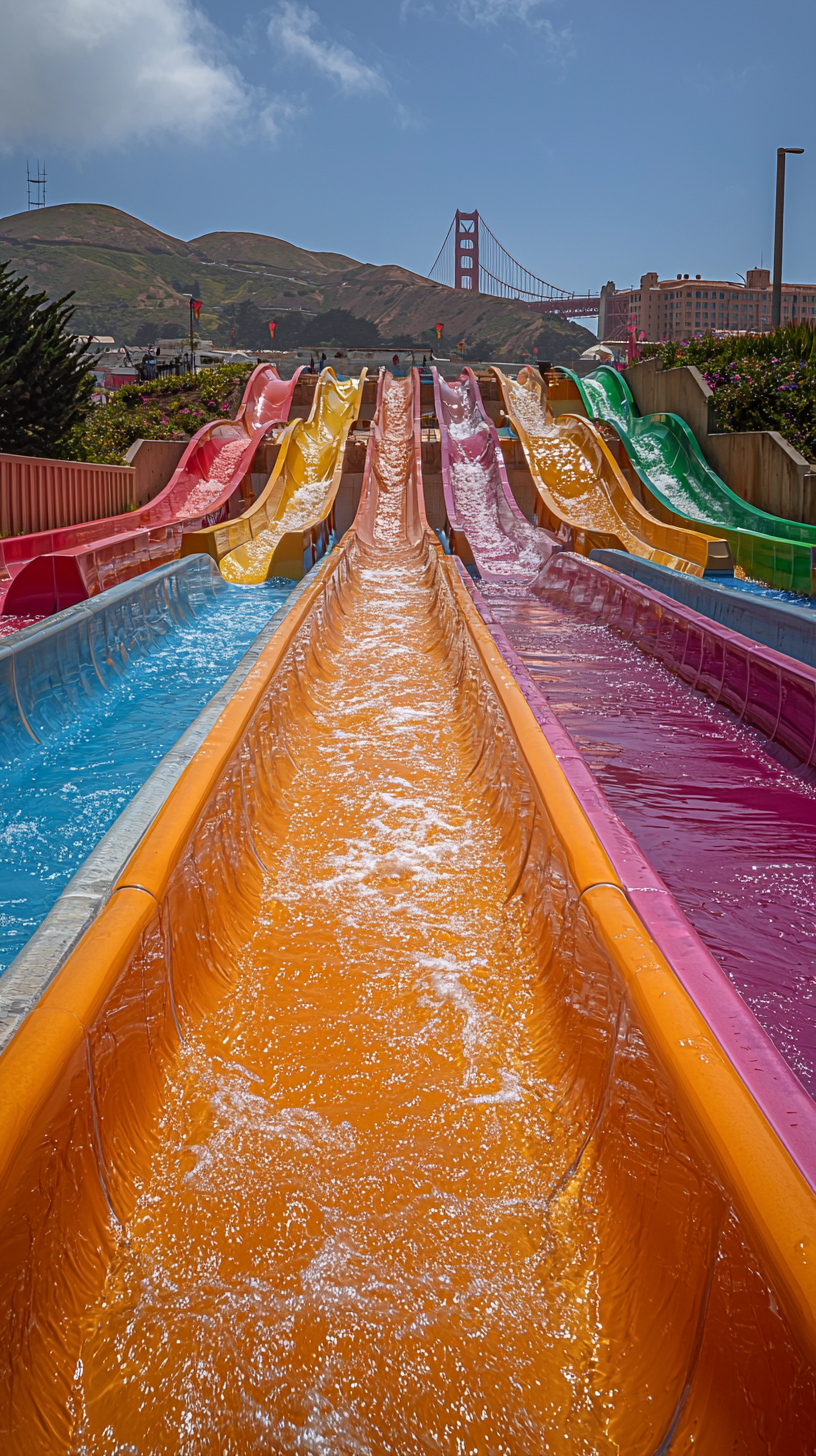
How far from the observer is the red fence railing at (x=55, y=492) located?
791 cm

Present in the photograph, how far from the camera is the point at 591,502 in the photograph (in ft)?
37.4

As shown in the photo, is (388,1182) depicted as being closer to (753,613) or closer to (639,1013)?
(639,1013)

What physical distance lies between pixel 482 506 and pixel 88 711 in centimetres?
802

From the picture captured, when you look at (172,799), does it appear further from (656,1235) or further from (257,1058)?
(656,1235)

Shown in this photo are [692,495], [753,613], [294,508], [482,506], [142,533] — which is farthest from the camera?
[482,506]

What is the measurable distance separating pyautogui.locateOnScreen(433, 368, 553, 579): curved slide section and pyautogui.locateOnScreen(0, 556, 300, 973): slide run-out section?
339cm

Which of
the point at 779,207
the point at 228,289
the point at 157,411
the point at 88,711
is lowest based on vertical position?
the point at 88,711

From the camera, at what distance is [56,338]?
11.7 m

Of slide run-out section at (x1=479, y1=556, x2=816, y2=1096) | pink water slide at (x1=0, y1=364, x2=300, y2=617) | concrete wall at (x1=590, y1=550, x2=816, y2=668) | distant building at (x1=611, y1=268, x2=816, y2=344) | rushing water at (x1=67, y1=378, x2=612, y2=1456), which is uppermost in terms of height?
distant building at (x1=611, y1=268, x2=816, y2=344)

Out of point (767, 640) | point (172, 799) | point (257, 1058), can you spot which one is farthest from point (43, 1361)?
point (767, 640)

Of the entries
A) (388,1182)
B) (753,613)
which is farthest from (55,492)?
(388,1182)

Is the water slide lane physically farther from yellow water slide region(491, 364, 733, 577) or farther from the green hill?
the green hill

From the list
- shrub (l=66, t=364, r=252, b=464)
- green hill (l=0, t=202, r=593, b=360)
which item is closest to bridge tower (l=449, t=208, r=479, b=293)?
green hill (l=0, t=202, r=593, b=360)

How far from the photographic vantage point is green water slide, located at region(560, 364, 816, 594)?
8.05m
